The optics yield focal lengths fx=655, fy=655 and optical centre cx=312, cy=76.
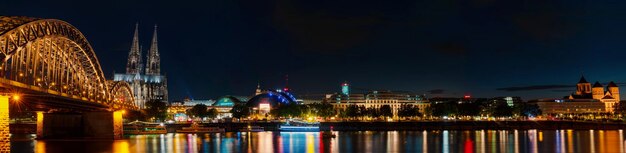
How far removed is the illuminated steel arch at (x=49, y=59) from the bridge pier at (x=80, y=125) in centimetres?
308

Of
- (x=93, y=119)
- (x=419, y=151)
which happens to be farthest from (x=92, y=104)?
(x=419, y=151)

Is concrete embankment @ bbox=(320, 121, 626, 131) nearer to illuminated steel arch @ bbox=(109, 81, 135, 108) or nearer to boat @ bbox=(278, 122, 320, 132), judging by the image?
boat @ bbox=(278, 122, 320, 132)

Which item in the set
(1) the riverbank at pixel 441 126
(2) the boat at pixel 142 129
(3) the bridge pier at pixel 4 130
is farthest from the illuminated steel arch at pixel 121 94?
(3) the bridge pier at pixel 4 130

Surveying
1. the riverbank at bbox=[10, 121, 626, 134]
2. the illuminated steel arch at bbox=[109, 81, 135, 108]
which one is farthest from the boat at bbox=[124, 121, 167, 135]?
the riverbank at bbox=[10, 121, 626, 134]

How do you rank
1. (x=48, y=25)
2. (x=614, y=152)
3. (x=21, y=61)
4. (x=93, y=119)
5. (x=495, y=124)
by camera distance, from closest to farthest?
1. (x=21, y=61)
2. (x=48, y=25)
3. (x=614, y=152)
4. (x=93, y=119)
5. (x=495, y=124)

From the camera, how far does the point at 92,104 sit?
278 ft

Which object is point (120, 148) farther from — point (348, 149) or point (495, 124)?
point (495, 124)

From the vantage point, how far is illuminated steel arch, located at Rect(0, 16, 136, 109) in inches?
1921

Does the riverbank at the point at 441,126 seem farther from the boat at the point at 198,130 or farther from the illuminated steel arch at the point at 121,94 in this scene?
the illuminated steel arch at the point at 121,94

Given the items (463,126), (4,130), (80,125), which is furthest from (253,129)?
(4,130)

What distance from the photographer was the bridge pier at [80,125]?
318 feet

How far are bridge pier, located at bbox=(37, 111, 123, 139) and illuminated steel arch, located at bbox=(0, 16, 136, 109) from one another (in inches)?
121

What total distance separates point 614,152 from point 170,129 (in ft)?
374

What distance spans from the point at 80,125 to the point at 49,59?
Result: 37.5 meters
